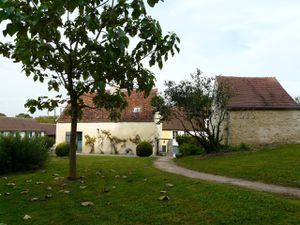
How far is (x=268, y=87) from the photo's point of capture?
1284 inches

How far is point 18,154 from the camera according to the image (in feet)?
51.8

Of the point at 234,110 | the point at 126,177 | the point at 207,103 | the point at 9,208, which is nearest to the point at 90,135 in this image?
the point at 234,110

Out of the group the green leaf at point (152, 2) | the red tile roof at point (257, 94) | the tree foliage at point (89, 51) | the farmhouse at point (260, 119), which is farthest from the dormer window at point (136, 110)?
the green leaf at point (152, 2)

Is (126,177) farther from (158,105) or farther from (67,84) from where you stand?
(158,105)

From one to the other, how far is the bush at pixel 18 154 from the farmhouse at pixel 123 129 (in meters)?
24.1

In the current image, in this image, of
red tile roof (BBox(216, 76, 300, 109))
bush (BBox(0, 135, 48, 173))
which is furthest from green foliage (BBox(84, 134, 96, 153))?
bush (BBox(0, 135, 48, 173))

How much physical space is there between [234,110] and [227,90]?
17.1 ft

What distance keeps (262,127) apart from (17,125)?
46.8m

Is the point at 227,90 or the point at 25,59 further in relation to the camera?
the point at 227,90

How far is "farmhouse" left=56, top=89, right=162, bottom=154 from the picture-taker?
40844 mm

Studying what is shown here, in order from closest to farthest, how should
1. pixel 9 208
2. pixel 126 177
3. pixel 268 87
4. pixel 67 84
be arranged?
1. pixel 9 208
2. pixel 67 84
3. pixel 126 177
4. pixel 268 87

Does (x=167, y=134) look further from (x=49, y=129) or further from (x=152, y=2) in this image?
(x=152, y=2)

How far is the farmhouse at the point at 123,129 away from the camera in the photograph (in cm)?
4084

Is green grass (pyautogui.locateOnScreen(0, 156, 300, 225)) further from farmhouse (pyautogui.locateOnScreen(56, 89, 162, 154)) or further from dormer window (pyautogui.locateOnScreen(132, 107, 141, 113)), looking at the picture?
dormer window (pyautogui.locateOnScreen(132, 107, 141, 113))
